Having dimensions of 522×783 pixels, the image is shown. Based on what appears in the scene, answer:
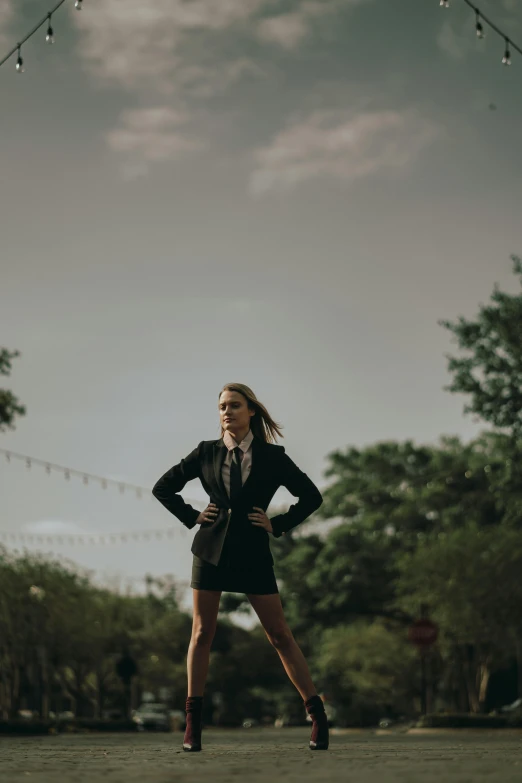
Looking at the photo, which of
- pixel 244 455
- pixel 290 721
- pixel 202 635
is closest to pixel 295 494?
pixel 244 455

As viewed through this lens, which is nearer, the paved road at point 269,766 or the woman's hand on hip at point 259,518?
the paved road at point 269,766

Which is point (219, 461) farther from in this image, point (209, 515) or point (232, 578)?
point (232, 578)

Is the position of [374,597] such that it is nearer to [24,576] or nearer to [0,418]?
[24,576]

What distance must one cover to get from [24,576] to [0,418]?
18711mm

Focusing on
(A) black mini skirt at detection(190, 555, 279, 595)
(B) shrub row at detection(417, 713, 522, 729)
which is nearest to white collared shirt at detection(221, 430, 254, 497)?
(A) black mini skirt at detection(190, 555, 279, 595)

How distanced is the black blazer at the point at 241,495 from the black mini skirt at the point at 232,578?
0.05m

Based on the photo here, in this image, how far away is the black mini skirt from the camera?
7453 mm

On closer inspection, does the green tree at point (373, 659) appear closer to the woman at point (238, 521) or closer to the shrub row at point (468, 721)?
the shrub row at point (468, 721)

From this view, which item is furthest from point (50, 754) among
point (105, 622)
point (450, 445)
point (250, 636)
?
point (250, 636)

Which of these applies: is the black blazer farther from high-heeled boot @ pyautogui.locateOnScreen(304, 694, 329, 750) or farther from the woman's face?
high-heeled boot @ pyautogui.locateOnScreen(304, 694, 329, 750)

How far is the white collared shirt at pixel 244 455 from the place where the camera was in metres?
7.64

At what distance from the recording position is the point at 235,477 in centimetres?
762

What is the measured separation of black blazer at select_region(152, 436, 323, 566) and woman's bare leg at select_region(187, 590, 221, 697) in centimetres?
25

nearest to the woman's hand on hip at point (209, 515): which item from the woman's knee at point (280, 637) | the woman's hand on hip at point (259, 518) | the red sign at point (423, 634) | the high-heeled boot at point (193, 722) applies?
the woman's hand on hip at point (259, 518)
